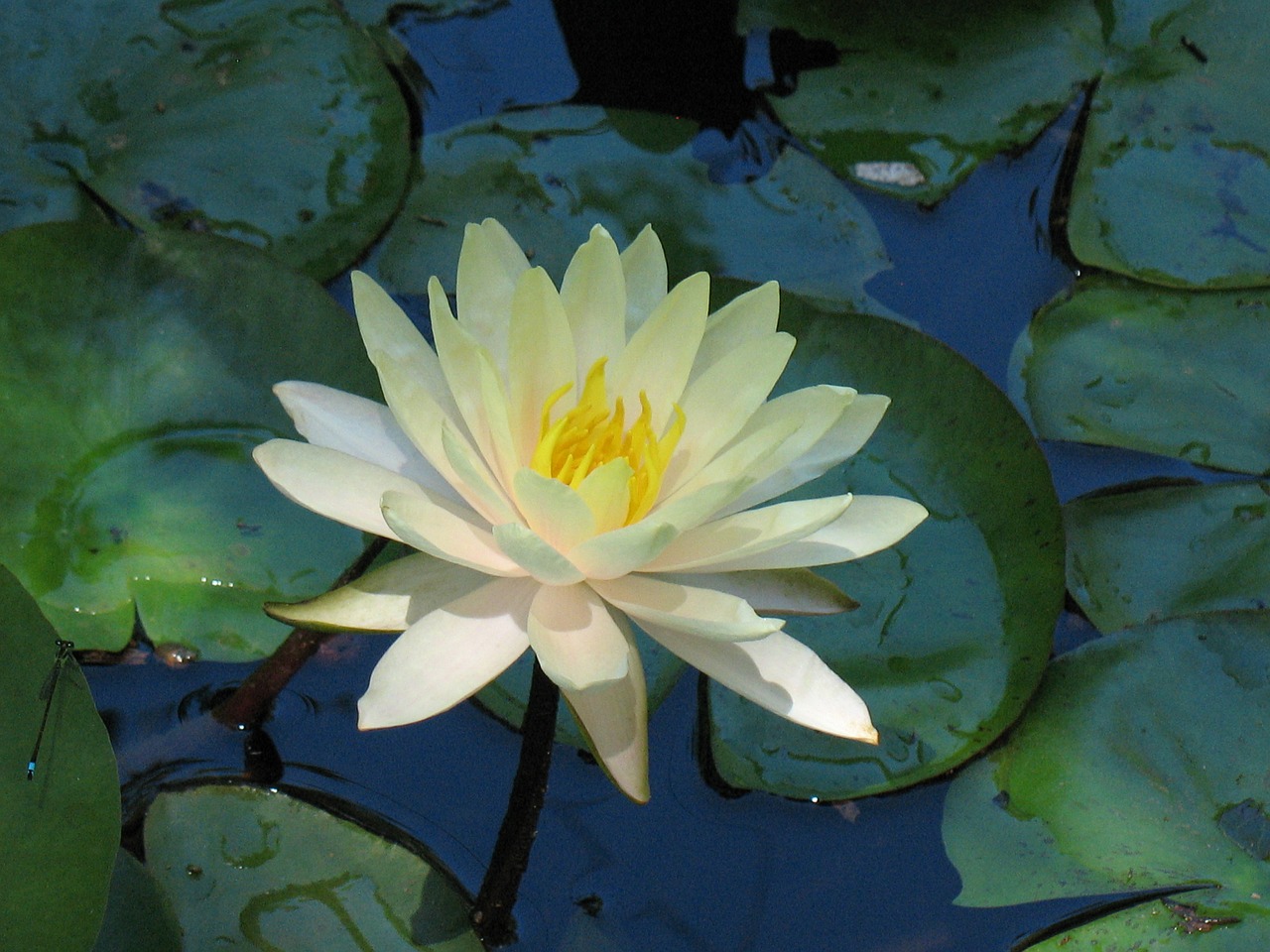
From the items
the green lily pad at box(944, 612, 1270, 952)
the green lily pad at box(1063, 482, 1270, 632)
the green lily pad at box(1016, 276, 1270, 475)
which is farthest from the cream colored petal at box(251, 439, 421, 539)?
the green lily pad at box(1016, 276, 1270, 475)

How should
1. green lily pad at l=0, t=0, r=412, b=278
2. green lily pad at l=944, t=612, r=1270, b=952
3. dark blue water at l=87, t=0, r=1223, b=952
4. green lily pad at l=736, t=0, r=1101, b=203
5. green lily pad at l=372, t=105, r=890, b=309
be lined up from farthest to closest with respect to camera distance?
green lily pad at l=736, t=0, r=1101, b=203 < green lily pad at l=372, t=105, r=890, b=309 < green lily pad at l=0, t=0, r=412, b=278 < dark blue water at l=87, t=0, r=1223, b=952 < green lily pad at l=944, t=612, r=1270, b=952

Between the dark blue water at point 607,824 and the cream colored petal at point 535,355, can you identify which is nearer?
the cream colored petal at point 535,355

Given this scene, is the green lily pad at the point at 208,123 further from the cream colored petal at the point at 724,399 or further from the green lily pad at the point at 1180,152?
the green lily pad at the point at 1180,152

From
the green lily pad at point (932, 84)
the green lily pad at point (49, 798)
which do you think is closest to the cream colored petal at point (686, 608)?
the green lily pad at point (49, 798)

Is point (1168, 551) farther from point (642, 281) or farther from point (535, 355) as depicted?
point (535, 355)

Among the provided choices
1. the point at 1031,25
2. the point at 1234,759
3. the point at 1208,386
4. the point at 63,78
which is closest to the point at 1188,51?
the point at 1031,25

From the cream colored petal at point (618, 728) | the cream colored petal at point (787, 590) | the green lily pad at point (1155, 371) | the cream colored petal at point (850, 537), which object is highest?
the cream colored petal at point (850, 537)

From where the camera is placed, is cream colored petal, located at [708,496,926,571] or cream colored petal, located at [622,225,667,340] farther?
cream colored petal, located at [622,225,667,340]

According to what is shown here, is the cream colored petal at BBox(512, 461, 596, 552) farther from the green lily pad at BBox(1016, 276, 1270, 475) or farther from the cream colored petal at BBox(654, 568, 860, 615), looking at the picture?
the green lily pad at BBox(1016, 276, 1270, 475)
